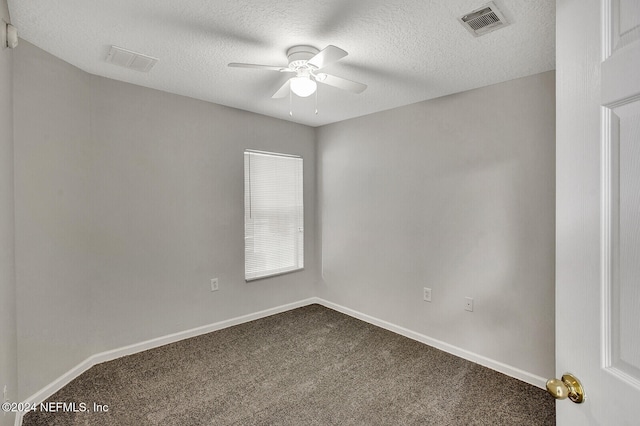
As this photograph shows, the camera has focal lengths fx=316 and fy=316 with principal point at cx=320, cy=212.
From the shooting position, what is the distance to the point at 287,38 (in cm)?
189

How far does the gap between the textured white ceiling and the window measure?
3.71ft

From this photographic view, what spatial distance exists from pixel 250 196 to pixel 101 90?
163 cm

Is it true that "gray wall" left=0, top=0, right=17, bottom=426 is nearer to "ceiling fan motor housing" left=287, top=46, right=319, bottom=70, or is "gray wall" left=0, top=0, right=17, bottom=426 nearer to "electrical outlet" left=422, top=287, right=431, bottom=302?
"ceiling fan motor housing" left=287, top=46, right=319, bottom=70

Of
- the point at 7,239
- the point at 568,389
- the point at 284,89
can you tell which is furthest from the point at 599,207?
the point at 7,239

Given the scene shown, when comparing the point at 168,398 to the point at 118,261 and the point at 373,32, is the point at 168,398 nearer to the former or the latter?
the point at 118,261

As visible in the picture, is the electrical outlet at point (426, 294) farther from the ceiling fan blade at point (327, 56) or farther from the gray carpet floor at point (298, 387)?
the ceiling fan blade at point (327, 56)

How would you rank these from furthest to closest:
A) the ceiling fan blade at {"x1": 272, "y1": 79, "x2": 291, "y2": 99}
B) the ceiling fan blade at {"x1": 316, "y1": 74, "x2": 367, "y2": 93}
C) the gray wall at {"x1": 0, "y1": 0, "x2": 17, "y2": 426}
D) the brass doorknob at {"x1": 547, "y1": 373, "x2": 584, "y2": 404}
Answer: the ceiling fan blade at {"x1": 272, "y1": 79, "x2": 291, "y2": 99}, the ceiling fan blade at {"x1": 316, "y1": 74, "x2": 367, "y2": 93}, the gray wall at {"x1": 0, "y1": 0, "x2": 17, "y2": 426}, the brass doorknob at {"x1": 547, "y1": 373, "x2": 584, "y2": 404}

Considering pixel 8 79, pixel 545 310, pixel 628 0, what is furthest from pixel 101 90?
pixel 545 310

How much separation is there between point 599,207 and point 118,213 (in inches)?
120

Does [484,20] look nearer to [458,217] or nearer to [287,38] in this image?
[287,38]

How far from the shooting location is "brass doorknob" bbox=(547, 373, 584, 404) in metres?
0.70

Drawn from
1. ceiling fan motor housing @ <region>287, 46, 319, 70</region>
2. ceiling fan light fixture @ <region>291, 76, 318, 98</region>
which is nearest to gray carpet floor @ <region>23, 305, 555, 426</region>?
ceiling fan light fixture @ <region>291, 76, 318, 98</region>

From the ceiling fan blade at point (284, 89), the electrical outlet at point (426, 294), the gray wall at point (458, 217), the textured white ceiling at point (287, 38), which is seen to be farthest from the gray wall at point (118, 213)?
the electrical outlet at point (426, 294)

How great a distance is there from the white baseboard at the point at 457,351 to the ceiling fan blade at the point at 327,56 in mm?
2584
